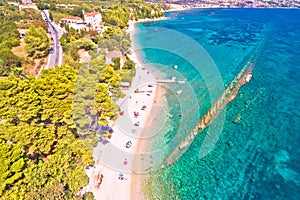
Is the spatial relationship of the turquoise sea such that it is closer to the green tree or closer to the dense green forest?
the dense green forest

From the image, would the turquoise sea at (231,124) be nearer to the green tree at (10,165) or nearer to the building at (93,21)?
the green tree at (10,165)

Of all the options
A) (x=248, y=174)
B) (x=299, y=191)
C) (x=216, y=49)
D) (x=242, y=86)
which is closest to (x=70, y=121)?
(x=248, y=174)

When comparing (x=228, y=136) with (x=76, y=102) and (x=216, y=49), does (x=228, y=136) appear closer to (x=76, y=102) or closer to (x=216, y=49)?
(x=76, y=102)

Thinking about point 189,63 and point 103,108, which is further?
point 189,63

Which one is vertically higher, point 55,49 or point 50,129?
point 55,49

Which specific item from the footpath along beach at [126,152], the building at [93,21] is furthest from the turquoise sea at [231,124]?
the building at [93,21]

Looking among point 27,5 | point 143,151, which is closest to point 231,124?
point 143,151

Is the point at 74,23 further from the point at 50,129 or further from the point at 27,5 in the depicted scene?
the point at 50,129
